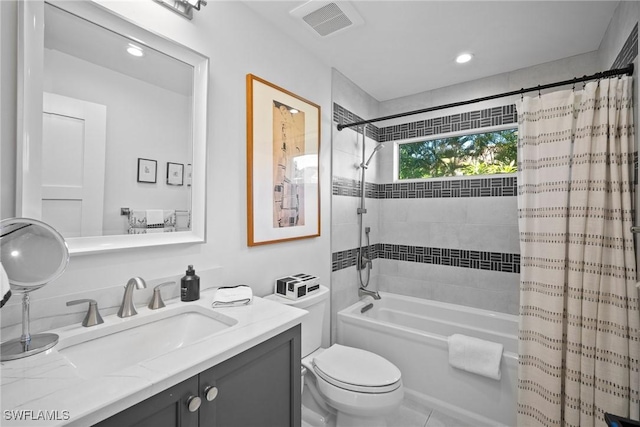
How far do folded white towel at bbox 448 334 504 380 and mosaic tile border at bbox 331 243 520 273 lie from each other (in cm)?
83

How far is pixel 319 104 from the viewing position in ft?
7.51

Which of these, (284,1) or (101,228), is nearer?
(101,228)

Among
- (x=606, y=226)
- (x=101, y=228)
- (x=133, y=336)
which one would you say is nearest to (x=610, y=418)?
(x=606, y=226)

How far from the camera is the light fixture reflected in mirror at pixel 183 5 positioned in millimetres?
1293

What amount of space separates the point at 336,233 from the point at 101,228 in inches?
65.9

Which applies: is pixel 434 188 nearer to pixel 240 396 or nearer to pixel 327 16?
pixel 327 16

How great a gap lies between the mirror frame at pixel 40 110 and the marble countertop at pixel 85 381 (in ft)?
1.30

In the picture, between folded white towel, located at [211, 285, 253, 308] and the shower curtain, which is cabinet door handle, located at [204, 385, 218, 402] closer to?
folded white towel, located at [211, 285, 253, 308]

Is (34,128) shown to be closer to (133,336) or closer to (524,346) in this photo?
(133,336)

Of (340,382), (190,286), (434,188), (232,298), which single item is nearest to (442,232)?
(434,188)

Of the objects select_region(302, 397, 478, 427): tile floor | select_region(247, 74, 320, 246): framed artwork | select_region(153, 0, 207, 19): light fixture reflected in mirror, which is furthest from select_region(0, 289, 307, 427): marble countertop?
select_region(153, 0, 207, 19): light fixture reflected in mirror

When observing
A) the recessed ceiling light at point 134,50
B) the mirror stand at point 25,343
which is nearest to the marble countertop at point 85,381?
the mirror stand at point 25,343

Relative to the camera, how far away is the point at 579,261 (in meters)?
1.50

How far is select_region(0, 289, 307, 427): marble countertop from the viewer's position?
1.98ft
